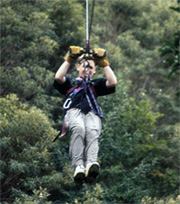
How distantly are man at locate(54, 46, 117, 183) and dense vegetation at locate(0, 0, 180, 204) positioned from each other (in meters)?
4.52

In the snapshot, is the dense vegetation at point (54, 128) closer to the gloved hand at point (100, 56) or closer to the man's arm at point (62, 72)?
the man's arm at point (62, 72)

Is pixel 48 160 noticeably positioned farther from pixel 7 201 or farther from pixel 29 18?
pixel 29 18

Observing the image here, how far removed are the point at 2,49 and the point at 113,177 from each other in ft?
15.8

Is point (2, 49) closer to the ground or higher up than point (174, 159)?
higher up

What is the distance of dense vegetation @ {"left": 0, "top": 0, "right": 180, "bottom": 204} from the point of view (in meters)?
10.7

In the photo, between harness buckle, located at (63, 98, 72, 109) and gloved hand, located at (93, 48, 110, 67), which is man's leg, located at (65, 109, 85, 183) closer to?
harness buckle, located at (63, 98, 72, 109)

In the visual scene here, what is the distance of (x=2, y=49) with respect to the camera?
509 inches

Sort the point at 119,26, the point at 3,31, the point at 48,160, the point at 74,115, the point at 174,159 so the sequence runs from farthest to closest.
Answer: the point at 119,26, the point at 174,159, the point at 3,31, the point at 48,160, the point at 74,115

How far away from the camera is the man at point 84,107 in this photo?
543 centimetres

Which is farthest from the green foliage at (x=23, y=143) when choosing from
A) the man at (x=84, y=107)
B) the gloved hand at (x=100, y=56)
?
the gloved hand at (x=100, y=56)

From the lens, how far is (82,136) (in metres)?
5.53

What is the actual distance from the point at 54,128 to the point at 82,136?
24.9 ft

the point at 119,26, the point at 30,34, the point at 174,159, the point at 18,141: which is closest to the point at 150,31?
the point at 119,26

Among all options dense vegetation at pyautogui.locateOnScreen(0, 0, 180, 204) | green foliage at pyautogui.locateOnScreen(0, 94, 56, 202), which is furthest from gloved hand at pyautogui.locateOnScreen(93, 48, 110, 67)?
green foliage at pyautogui.locateOnScreen(0, 94, 56, 202)
